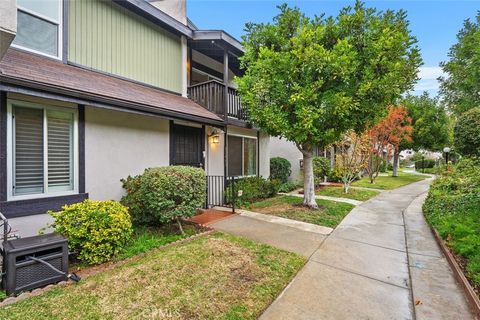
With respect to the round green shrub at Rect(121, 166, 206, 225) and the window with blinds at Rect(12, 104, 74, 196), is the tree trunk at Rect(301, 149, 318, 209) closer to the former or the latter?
the round green shrub at Rect(121, 166, 206, 225)

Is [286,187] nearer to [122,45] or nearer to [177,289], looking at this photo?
[122,45]

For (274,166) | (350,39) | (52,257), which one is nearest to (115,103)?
(52,257)

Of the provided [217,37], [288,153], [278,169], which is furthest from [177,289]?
[288,153]

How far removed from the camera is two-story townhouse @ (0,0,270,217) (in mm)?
4152

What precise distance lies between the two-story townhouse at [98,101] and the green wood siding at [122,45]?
0.09 ft

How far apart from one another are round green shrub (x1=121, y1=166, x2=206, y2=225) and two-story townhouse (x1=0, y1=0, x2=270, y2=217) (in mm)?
1056

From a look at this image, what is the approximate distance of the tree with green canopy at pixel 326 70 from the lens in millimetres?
6117

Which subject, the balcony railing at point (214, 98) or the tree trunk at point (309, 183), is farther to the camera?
the balcony railing at point (214, 98)

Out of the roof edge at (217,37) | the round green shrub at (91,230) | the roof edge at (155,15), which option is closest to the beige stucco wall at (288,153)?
the roof edge at (217,37)

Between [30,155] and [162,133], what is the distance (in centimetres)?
301

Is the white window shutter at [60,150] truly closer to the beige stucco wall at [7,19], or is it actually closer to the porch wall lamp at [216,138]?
the beige stucco wall at [7,19]

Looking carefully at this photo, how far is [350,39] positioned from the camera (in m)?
6.46

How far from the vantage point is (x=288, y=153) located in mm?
14242

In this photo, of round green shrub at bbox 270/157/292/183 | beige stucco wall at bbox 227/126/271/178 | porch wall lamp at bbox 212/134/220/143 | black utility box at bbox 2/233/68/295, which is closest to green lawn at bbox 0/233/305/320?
black utility box at bbox 2/233/68/295
